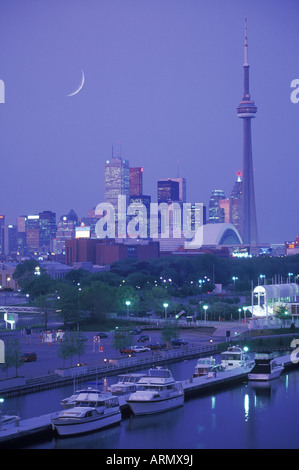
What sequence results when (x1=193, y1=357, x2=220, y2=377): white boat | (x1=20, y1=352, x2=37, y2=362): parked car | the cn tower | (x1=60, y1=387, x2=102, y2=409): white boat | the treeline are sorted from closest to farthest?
(x1=60, y1=387, x2=102, y2=409): white boat, (x1=193, y1=357, x2=220, y2=377): white boat, (x1=20, y1=352, x2=37, y2=362): parked car, the treeline, the cn tower

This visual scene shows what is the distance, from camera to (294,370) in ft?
129

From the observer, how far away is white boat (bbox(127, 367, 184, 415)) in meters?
29.6

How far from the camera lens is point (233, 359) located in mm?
38500

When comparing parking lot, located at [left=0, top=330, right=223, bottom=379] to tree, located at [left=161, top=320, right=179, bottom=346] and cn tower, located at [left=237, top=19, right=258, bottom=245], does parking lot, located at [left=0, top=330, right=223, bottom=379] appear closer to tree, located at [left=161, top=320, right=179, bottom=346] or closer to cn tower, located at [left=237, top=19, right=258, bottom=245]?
tree, located at [left=161, top=320, right=179, bottom=346]

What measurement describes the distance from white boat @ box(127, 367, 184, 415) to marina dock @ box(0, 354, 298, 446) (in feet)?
1.48

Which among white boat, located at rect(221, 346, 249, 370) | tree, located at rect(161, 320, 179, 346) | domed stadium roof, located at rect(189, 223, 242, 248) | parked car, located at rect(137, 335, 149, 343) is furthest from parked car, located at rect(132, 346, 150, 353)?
domed stadium roof, located at rect(189, 223, 242, 248)

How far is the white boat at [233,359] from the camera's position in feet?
125

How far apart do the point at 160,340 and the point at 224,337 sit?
12.1 feet

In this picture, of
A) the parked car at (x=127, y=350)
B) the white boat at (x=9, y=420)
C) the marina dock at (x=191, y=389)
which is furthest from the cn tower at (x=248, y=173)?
the white boat at (x=9, y=420)

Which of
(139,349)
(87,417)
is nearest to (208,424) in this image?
(87,417)

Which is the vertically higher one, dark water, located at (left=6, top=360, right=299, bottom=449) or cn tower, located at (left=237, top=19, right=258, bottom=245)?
cn tower, located at (left=237, top=19, right=258, bottom=245)
